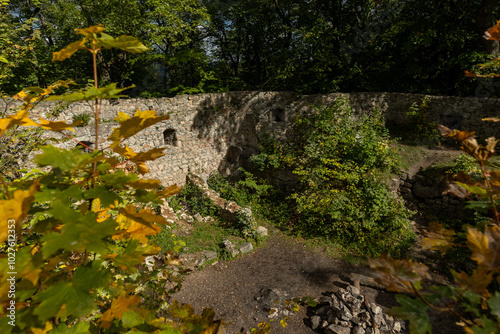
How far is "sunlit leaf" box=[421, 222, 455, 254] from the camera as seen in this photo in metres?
1.02

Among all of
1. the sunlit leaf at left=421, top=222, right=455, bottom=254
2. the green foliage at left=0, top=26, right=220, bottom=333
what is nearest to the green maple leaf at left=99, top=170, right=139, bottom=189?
the green foliage at left=0, top=26, right=220, bottom=333

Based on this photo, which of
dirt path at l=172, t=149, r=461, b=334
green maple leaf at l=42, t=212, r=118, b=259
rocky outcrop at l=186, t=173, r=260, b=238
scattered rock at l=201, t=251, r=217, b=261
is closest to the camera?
green maple leaf at l=42, t=212, r=118, b=259

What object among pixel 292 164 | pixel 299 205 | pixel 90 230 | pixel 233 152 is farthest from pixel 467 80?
pixel 90 230

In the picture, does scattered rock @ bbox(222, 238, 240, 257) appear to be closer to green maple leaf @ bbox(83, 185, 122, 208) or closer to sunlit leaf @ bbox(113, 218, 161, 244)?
sunlit leaf @ bbox(113, 218, 161, 244)

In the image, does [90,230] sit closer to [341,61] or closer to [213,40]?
[341,61]

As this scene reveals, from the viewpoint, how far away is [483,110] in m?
7.96

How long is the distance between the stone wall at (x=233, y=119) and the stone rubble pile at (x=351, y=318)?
235 inches

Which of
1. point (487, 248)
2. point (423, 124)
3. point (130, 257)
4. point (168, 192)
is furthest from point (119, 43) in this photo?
point (423, 124)

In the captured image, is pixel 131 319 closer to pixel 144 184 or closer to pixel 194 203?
pixel 144 184

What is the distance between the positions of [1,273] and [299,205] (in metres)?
6.75

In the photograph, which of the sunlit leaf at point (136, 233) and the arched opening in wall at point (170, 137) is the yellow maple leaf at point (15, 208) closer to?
the sunlit leaf at point (136, 233)

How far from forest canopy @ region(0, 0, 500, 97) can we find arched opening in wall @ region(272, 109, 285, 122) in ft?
4.14

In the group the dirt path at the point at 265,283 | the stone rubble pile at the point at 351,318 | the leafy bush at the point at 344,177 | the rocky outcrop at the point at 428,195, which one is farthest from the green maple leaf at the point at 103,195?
the rocky outcrop at the point at 428,195

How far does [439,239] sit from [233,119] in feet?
27.7
